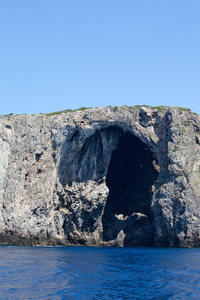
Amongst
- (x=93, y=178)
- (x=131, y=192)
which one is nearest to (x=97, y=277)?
(x=93, y=178)

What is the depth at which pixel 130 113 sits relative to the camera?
6975cm

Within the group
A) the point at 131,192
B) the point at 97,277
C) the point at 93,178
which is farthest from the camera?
the point at 131,192

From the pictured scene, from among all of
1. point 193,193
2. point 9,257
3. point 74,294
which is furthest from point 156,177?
point 74,294

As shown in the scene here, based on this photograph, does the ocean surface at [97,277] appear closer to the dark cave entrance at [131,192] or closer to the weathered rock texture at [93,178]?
the weathered rock texture at [93,178]

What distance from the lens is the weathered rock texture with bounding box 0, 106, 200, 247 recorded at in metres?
63.6

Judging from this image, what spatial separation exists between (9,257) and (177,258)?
19.6m

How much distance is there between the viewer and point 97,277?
34000 mm

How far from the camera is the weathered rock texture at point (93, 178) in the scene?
6356 cm

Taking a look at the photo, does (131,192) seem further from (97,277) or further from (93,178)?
(97,277)

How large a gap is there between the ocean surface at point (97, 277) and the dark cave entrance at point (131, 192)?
21.8 m

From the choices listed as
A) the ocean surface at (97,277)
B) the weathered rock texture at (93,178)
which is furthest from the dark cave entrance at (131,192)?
the ocean surface at (97,277)

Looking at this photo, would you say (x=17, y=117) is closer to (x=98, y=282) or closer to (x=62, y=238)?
(x=62, y=238)

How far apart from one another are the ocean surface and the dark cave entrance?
21.8 metres

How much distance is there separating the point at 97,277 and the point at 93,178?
121 ft
